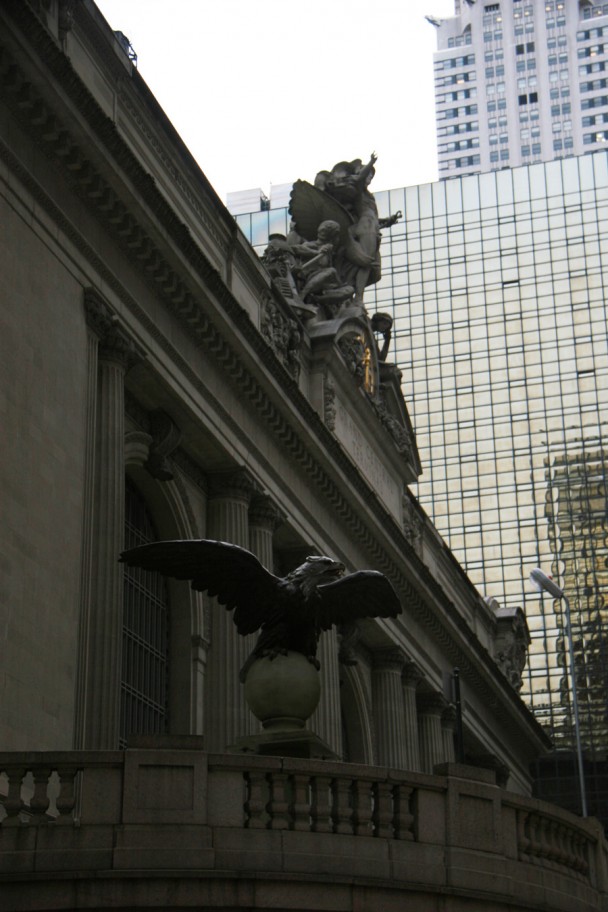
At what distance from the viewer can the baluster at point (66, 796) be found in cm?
1559

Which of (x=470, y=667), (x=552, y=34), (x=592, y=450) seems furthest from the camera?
(x=552, y=34)

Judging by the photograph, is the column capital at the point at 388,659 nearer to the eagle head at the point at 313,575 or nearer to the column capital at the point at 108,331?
the column capital at the point at 108,331

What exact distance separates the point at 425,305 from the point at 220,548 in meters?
72.0

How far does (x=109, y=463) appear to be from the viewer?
91.1 feet

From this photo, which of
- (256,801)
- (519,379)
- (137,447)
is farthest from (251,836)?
(519,379)

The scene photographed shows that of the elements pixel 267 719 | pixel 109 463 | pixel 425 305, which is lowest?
pixel 267 719

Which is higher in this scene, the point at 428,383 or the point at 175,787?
the point at 428,383

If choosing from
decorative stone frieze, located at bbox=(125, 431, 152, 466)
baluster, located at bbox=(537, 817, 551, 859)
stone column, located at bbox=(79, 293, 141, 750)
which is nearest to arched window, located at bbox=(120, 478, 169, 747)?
decorative stone frieze, located at bbox=(125, 431, 152, 466)

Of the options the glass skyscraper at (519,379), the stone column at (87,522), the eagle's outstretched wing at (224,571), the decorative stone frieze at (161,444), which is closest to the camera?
the eagle's outstretched wing at (224,571)

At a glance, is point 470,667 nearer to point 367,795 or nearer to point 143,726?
point 143,726

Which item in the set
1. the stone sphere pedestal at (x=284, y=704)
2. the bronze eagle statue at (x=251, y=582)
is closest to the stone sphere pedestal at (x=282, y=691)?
the stone sphere pedestal at (x=284, y=704)

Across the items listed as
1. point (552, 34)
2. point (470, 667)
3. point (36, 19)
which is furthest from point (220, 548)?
point (552, 34)

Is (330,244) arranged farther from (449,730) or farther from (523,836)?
(523,836)

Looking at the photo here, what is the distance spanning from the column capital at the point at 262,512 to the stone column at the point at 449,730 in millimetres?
17789
